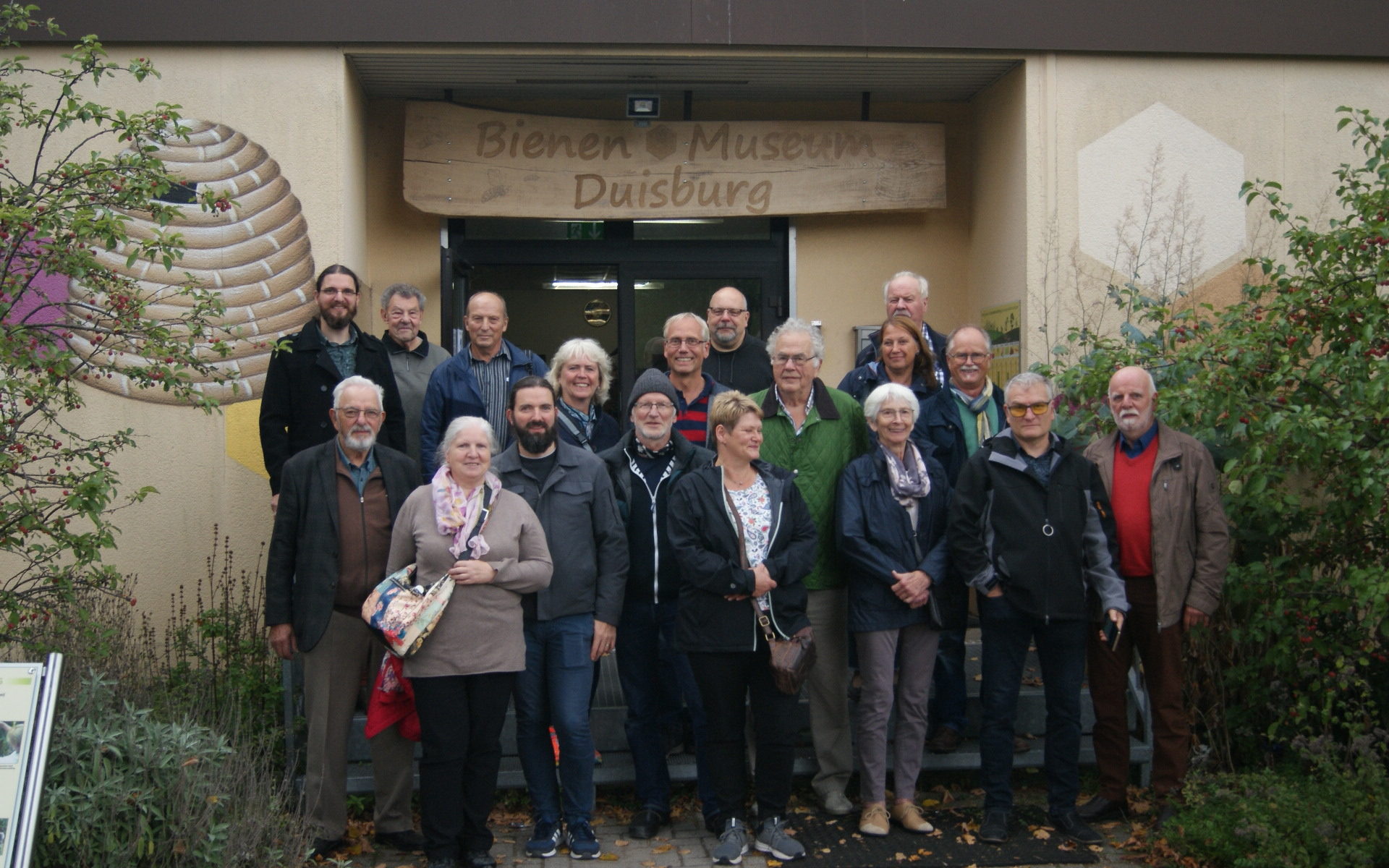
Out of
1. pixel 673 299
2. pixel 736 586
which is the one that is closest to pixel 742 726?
pixel 736 586

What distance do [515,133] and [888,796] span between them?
195 inches

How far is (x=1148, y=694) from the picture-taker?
5387 mm

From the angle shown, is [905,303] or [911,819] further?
[905,303]

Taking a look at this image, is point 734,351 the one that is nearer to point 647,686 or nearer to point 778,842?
point 647,686

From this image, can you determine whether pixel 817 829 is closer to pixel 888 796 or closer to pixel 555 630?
pixel 888 796

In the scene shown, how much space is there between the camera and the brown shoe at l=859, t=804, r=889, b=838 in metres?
5.23

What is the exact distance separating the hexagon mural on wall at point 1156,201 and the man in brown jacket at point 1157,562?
261cm

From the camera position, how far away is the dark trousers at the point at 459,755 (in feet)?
15.6

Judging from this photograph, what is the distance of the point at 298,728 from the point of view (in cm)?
557

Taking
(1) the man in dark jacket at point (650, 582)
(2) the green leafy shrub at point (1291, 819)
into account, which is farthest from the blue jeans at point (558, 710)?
(2) the green leafy shrub at point (1291, 819)

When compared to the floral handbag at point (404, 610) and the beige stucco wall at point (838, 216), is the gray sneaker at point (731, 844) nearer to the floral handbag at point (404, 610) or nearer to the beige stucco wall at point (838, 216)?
the floral handbag at point (404, 610)

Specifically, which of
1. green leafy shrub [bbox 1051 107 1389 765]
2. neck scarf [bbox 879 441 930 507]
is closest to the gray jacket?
neck scarf [bbox 879 441 930 507]

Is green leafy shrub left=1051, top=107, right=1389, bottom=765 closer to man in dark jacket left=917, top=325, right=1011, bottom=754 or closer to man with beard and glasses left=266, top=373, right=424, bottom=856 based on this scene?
man in dark jacket left=917, top=325, right=1011, bottom=754

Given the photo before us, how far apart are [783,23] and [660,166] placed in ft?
4.45
